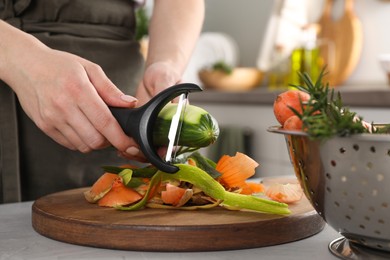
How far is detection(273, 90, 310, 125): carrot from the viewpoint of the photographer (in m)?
0.67

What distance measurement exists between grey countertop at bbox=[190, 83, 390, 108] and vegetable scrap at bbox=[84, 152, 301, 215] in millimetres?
960

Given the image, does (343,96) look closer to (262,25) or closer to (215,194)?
(262,25)

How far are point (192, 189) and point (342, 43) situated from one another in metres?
2.48

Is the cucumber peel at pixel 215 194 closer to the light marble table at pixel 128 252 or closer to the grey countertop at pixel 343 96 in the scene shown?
the light marble table at pixel 128 252

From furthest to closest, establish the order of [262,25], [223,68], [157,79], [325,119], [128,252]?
[262,25] → [223,68] → [157,79] → [128,252] → [325,119]

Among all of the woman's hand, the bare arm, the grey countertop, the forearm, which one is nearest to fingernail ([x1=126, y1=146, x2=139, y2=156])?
the bare arm

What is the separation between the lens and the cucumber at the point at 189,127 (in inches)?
31.7

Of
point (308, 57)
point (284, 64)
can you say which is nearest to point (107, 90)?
point (308, 57)

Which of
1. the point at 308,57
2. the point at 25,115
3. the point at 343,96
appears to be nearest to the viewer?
the point at 25,115

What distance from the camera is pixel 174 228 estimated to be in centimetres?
70

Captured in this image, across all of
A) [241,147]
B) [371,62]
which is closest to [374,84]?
[371,62]

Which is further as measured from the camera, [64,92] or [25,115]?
[25,115]

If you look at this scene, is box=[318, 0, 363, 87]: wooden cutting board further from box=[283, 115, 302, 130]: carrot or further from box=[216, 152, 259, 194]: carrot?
box=[283, 115, 302, 130]: carrot

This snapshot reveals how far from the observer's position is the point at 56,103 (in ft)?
2.80
